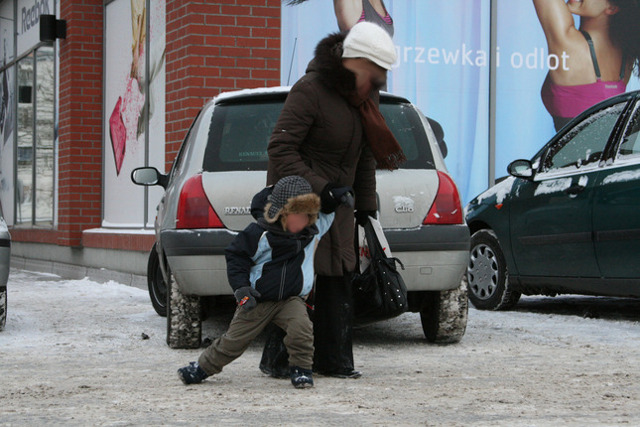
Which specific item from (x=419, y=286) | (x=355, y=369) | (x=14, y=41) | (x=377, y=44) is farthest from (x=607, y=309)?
(x=14, y=41)

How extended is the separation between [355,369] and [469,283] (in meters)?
3.60

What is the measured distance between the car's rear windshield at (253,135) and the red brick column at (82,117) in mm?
7396

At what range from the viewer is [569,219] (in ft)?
26.2

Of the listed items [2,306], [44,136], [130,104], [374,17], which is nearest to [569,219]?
[2,306]

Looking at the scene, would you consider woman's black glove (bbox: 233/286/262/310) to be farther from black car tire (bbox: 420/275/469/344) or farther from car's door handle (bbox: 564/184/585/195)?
car's door handle (bbox: 564/184/585/195)

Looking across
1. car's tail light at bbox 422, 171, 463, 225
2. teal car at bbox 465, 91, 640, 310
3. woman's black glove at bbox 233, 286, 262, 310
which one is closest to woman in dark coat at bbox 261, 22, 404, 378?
woman's black glove at bbox 233, 286, 262, 310

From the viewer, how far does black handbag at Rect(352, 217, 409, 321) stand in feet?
18.1

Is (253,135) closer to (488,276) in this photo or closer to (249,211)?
(249,211)

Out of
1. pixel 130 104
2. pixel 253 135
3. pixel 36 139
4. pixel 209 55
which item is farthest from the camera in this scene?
pixel 36 139

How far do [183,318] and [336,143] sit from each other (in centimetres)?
159

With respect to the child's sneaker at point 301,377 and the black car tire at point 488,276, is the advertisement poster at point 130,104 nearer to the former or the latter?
the black car tire at point 488,276

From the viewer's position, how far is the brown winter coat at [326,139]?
5.37m

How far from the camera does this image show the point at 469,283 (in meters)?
9.23

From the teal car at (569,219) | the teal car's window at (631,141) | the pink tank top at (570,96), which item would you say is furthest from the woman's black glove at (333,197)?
the pink tank top at (570,96)
